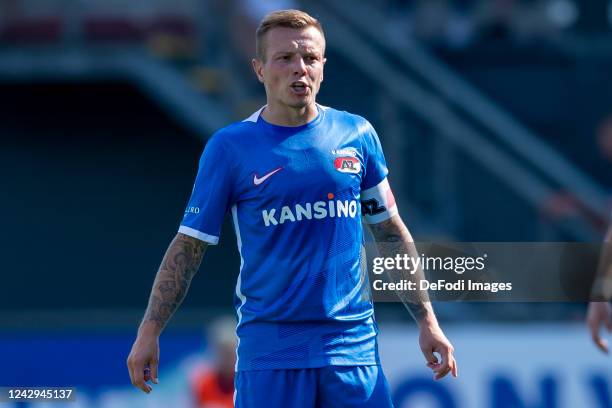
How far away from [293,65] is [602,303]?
5.52 ft

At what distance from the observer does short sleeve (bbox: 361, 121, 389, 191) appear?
4.78 metres

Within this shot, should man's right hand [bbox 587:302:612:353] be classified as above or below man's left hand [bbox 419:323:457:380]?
above

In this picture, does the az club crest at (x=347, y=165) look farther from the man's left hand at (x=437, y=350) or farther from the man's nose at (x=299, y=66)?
the man's left hand at (x=437, y=350)

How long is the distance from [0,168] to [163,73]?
2687 mm

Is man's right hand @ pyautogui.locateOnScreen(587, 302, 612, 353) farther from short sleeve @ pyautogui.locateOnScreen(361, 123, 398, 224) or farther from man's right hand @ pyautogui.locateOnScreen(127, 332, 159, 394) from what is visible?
man's right hand @ pyautogui.locateOnScreen(127, 332, 159, 394)

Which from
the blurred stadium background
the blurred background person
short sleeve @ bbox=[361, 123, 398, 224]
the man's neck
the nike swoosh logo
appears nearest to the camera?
the nike swoosh logo

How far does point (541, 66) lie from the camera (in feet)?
39.8

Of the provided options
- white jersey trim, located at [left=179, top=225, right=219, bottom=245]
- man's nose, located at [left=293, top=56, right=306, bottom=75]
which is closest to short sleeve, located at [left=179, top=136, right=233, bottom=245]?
white jersey trim, located at [left=179, top=225, right=219, bottom=245]

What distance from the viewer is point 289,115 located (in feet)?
15.4

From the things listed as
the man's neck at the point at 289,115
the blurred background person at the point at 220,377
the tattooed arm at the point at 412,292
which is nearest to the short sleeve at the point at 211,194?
the man's neck at the point at 289,115

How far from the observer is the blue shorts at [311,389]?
14.9 feet

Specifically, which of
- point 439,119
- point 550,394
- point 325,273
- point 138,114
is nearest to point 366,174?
point 325,273

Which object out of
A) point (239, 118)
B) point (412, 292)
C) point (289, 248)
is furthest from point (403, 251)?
point (239, 118)

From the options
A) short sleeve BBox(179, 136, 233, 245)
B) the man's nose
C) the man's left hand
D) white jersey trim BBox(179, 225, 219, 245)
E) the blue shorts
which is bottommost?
the blue shorts
